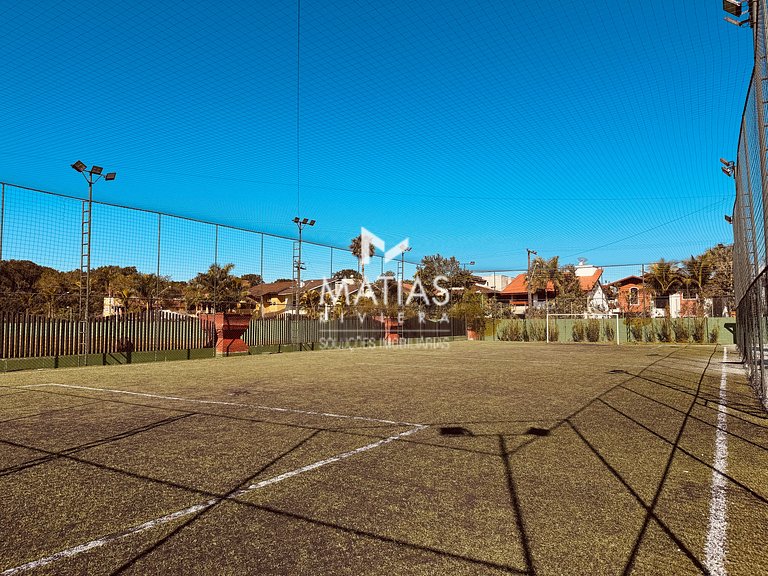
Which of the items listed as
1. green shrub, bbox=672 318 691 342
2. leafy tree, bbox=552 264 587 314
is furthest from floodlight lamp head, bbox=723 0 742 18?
leafy tree, bbox=552 264 587 314

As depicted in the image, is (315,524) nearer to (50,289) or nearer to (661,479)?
(661,479)

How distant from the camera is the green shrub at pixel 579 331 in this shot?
35656mm

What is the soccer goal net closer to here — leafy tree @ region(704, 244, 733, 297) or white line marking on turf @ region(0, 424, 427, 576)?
leafy tree @ region(704, 244, 733, 297)

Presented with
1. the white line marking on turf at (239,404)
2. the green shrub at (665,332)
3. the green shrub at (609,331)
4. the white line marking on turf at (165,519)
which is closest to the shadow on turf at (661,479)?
the white line marking on turf at (165,519)

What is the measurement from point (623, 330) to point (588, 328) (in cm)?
232

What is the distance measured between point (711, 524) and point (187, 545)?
346 cm

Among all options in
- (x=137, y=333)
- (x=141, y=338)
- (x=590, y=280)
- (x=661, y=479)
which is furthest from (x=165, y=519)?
(x=590, y=280)

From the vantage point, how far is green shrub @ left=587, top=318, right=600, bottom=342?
115 feet

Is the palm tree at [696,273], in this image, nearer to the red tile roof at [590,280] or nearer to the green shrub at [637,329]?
the red tile roof at [590,280]

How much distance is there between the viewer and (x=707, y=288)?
50.3m

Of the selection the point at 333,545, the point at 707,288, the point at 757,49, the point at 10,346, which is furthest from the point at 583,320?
the point at 333,545

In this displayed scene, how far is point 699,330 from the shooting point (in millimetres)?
31188

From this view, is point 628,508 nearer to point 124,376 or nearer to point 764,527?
point 764,527

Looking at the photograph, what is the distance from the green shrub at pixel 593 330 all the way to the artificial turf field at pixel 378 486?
27919 mm
